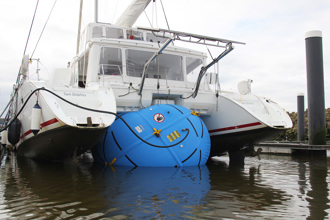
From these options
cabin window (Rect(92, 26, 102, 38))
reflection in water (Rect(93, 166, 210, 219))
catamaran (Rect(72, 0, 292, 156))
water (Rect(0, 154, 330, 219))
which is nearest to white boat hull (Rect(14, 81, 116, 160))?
water (Rect(0, 154, 330, 219))

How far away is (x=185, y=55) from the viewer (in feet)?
28.2

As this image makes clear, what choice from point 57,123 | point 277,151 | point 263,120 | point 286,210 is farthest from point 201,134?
point 277,151

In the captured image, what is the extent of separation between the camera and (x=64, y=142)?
18.5 feet

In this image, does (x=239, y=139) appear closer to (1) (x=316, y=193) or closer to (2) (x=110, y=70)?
(1) (x=316, y=193)

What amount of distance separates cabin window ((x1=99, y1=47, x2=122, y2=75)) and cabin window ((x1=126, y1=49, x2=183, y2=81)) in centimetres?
25

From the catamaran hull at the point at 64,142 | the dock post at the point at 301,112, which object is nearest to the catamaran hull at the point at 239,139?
the catamaran hull at the point at 64,142

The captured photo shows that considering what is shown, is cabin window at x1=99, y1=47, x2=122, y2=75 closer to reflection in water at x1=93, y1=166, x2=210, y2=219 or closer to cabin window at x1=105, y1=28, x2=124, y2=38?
cabin window at x1=105, y1=28, x2=124, y2=38

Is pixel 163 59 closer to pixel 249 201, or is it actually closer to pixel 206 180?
pixel 206 180

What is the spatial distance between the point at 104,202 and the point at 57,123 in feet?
7.96

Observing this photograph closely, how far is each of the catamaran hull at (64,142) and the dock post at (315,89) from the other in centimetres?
688

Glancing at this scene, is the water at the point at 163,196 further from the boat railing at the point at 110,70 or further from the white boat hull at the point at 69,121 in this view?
the boat railing at the point at 110,70

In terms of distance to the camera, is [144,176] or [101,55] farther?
[101,55]

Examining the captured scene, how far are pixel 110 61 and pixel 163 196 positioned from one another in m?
5.13

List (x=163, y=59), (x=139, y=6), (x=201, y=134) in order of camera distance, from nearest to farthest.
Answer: (x=201, y=134)
(x=163, y=59)
(x=139, y=6)
